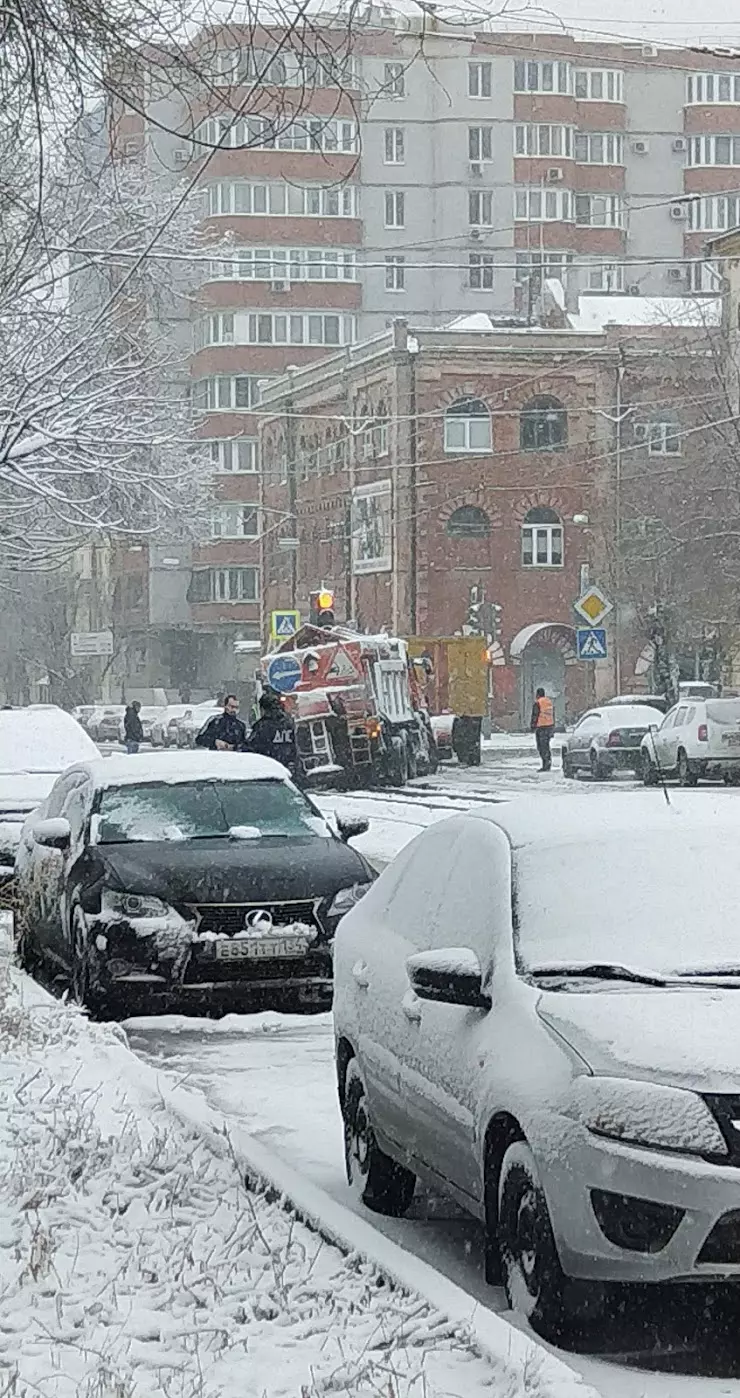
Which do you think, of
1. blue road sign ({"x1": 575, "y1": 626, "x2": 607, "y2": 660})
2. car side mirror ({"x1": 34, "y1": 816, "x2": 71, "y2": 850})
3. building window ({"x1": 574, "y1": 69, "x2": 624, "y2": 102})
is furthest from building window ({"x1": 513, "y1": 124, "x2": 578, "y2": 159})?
car side mirror ({"x1": 34, "y1": 816, "x2": 71, "y2": 850})

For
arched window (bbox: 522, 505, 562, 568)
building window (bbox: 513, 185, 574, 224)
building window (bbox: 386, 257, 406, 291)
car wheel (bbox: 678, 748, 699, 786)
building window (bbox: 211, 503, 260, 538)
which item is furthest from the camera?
building window (bbox: 513, 185, 574, 224)

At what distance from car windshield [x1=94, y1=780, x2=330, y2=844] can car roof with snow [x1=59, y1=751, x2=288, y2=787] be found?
5cm

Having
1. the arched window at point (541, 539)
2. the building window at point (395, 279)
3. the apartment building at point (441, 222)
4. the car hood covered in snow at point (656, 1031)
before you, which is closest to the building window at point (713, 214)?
the apartment building at point (441, 222)

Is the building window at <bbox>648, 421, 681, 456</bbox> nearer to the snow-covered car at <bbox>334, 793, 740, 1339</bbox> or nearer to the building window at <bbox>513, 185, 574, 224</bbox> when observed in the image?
the building window at <bbox>513, 185, 574, 224</bbox>

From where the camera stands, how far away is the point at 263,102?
8.97 m

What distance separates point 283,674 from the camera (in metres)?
41.8

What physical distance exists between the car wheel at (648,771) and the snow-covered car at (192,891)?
27031mm

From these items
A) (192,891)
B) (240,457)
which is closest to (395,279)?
(240,457)

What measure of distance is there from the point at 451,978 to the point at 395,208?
3626 inches

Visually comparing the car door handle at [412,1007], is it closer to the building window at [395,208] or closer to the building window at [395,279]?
the building window at [395,279]

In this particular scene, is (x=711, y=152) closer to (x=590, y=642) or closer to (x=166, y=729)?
(x=166, y=729)

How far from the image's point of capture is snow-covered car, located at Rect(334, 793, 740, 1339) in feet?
19.7

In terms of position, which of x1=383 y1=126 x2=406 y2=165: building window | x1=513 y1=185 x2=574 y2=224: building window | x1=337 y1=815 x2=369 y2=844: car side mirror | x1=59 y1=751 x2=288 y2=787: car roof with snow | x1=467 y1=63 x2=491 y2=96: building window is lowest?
x1=337 y1=815 x2=369 y2=844: car side mirror

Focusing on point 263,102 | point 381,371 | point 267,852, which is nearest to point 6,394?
point 267,852
